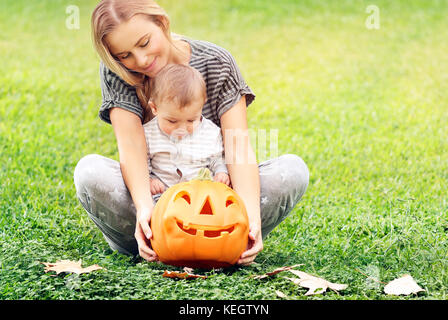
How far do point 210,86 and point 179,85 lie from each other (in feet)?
1.05

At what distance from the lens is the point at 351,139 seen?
5.85 m

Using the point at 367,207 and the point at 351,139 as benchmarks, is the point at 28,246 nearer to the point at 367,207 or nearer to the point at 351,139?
the point at 367,207

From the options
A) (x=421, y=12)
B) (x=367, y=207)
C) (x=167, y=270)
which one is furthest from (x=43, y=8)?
(x=167, y=270)

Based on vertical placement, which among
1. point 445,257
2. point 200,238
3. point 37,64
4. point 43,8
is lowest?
point 445,257

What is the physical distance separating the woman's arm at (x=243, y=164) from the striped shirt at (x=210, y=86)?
0.06 meters

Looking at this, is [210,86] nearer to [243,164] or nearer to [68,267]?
[243,164]

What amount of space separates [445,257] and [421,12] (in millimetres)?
7642

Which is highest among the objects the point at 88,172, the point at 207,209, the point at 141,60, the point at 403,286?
the point at 141,60

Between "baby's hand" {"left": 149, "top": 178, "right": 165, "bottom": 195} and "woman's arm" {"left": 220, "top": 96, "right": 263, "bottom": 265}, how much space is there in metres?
0.35

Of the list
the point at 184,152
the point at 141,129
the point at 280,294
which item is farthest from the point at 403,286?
the point at 141,129

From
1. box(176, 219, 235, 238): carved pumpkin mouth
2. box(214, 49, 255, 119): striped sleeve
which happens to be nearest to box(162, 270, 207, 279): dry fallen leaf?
box(176, 219, 235, 238): carved pumpkin mouth

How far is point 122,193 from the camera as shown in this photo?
3281 millimetres

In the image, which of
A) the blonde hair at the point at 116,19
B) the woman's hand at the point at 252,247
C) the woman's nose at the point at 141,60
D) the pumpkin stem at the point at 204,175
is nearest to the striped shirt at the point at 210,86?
the blonde hair at the point at 116,19

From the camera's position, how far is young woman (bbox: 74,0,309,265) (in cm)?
310
